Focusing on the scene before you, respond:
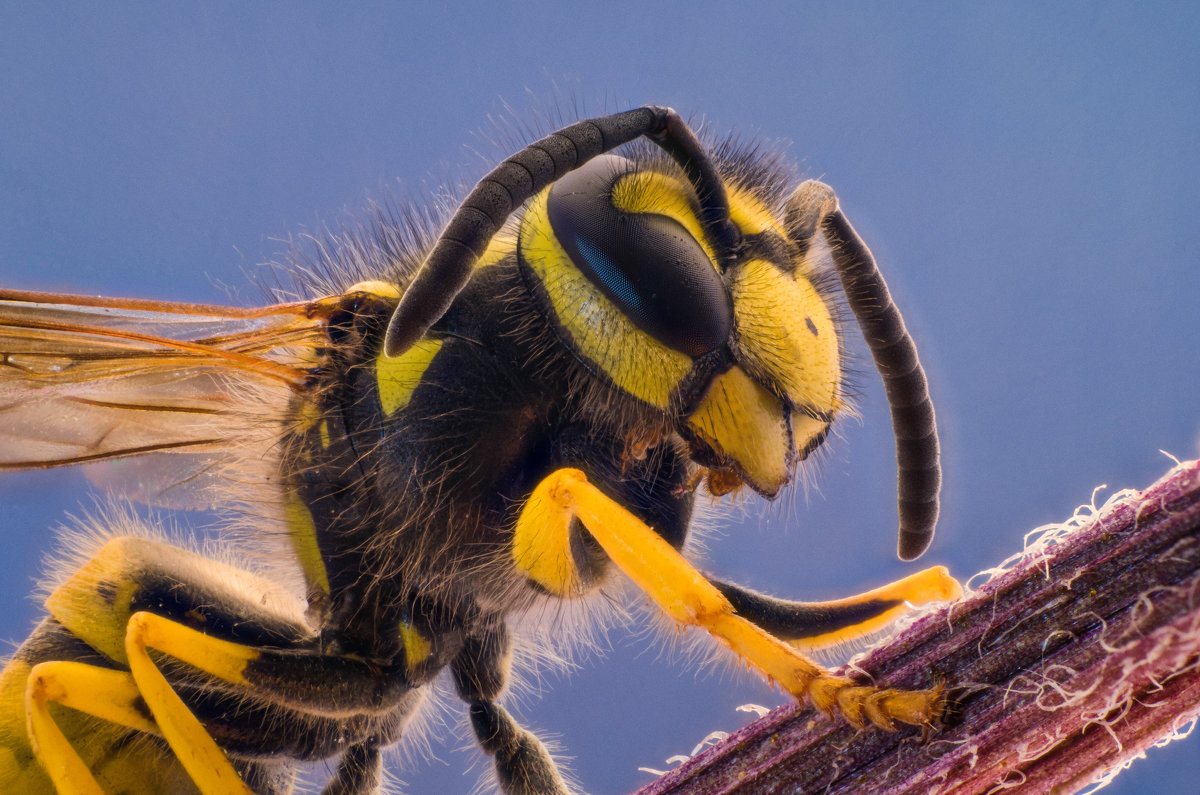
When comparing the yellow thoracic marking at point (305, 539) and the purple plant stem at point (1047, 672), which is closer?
the purple plant stem at point (1047, 672)

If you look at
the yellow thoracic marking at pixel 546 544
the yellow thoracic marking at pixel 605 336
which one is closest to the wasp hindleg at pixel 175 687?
the yellow thoracic marking at pixel 546 544

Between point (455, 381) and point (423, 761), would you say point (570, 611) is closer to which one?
point (455, 381)

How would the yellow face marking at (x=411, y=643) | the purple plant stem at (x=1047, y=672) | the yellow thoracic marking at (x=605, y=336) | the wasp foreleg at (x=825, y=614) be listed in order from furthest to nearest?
the wasp foreleg at (x=825, y=614)
the yellow face marking at (x=411, y=643)
the yellow thoracic marking at (x=605, y=336)
the purple plant stem at (x=1047, y=672)

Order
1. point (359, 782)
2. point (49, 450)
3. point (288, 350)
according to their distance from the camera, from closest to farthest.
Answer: point (288, 350) → point (49, 450) → point (359, 782)

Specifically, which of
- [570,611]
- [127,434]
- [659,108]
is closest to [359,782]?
[570,611]

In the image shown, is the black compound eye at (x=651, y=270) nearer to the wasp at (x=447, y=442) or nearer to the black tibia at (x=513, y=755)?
the wasp at (x=447, y=442)
